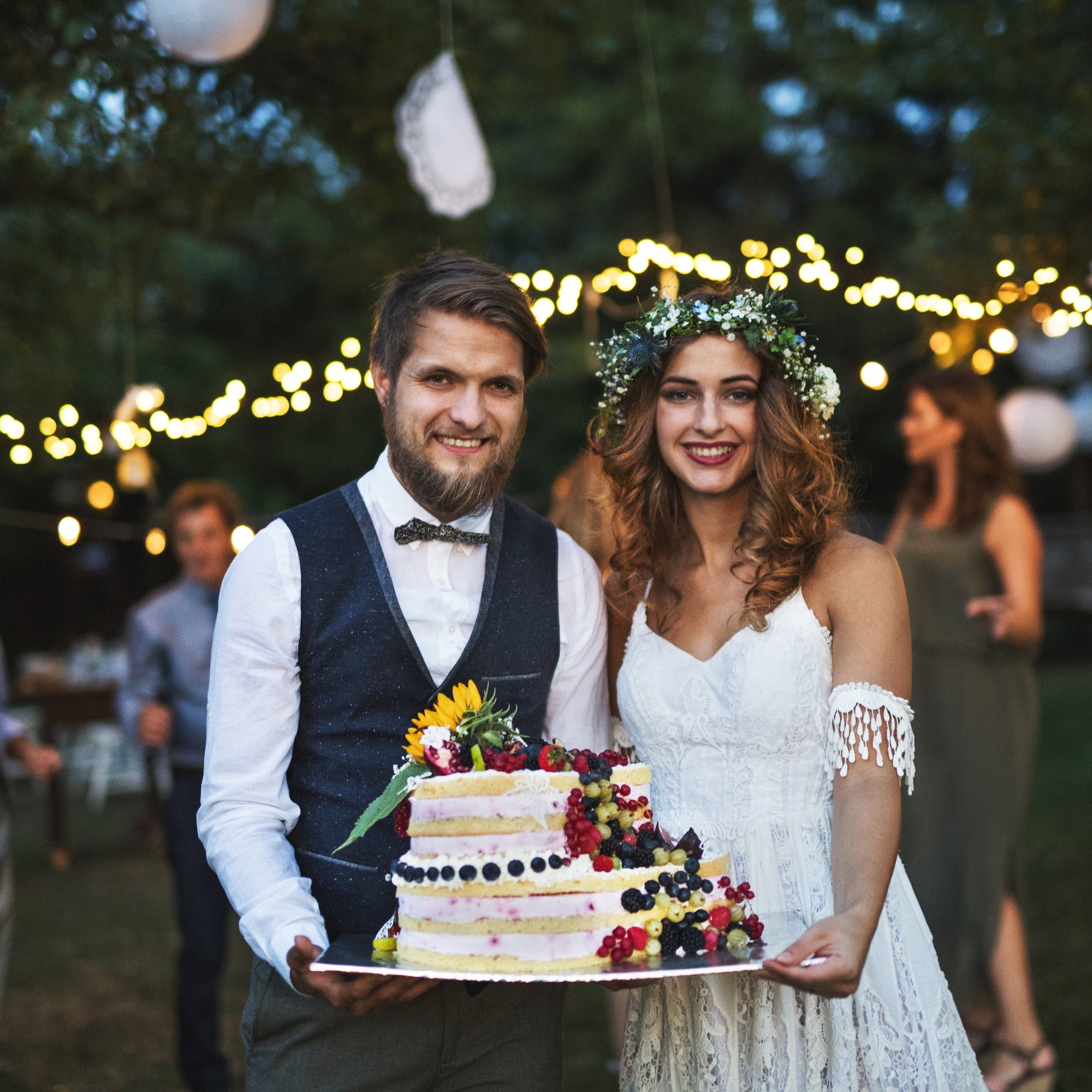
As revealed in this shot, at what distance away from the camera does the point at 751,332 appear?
2646 millimetres

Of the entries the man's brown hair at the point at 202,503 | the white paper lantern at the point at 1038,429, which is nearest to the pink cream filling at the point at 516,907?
the man's brown hair at the point at 202,503

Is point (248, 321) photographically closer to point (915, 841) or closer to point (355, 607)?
point (915, 841)

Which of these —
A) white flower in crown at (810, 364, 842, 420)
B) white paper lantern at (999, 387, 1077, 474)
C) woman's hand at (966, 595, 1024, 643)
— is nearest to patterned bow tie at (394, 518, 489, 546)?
white flower in crown at (810, 364, 842, 420)

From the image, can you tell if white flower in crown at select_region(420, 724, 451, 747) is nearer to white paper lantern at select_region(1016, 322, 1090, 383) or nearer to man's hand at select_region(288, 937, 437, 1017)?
man's hand at select_region(288, 937, 437, 1017)

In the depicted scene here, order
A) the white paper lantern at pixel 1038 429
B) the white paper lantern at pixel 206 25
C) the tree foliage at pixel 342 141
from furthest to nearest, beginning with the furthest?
the white paper lantern at pixel 1038 429 < the tree foliage at pixel 342 141 < the white paper lantern at pixel 206 25

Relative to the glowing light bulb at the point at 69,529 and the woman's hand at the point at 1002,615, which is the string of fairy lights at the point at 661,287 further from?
the woman's hand at the point at 1002,615

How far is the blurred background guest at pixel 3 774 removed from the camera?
4.31 metres

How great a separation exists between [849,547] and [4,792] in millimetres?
3216

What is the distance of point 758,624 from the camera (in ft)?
8.41

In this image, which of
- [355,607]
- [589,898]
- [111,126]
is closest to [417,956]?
[589,898]

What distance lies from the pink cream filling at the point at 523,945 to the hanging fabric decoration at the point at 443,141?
3.32m

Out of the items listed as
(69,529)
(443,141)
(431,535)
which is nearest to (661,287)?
(443,141)

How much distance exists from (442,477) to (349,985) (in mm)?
973

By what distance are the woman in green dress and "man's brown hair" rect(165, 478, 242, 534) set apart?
289cm
